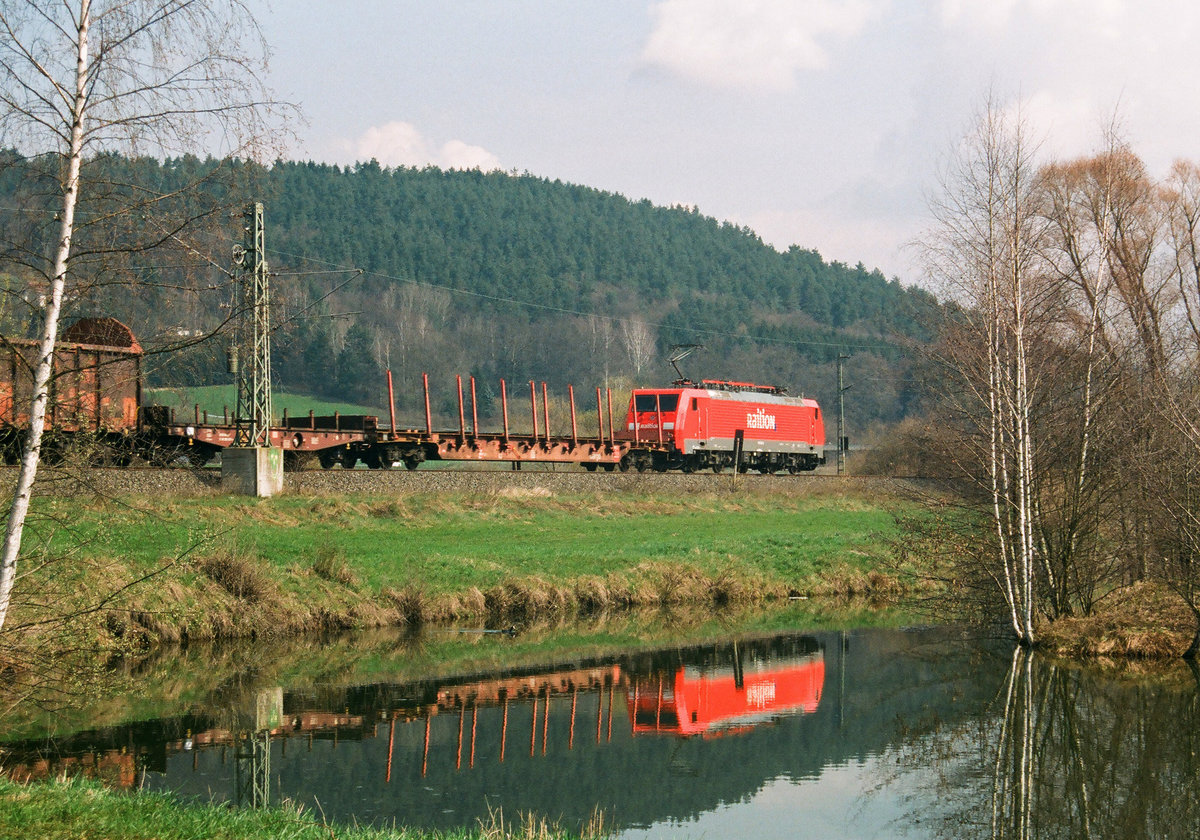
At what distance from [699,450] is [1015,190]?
30.1m

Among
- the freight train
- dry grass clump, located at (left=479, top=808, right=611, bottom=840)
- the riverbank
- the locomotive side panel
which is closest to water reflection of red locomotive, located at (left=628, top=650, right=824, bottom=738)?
the riverbank

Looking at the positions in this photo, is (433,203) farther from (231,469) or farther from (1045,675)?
(1045,675)

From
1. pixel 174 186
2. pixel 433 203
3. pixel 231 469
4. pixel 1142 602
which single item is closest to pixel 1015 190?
pixel 1142 602

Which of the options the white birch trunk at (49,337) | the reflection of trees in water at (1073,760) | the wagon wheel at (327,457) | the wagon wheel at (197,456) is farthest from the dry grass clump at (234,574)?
the wagon wheel at (327,457)

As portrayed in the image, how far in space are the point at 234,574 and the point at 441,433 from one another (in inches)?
683

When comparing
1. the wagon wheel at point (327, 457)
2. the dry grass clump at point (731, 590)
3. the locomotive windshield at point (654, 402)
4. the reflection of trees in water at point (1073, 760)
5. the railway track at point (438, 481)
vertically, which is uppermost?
the locomotive windshield at point (654, 402)

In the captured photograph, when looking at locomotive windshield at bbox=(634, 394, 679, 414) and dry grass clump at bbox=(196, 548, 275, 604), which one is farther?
locomotive windshield at bbox=(634, 394, 679, 414)

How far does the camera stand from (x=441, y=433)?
37.6 m

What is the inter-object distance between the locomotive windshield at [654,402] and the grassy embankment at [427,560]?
10.5m

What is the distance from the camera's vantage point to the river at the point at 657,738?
1140 cm

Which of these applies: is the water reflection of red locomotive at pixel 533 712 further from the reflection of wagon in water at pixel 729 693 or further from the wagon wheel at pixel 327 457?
the wagon wheel at pixel 327 457

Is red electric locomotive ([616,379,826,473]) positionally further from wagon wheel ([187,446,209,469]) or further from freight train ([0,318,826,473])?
wagon wheel ([187,446,209,469])

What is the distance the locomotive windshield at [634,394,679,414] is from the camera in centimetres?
4672

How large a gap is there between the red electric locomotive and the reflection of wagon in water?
85.7 feet
